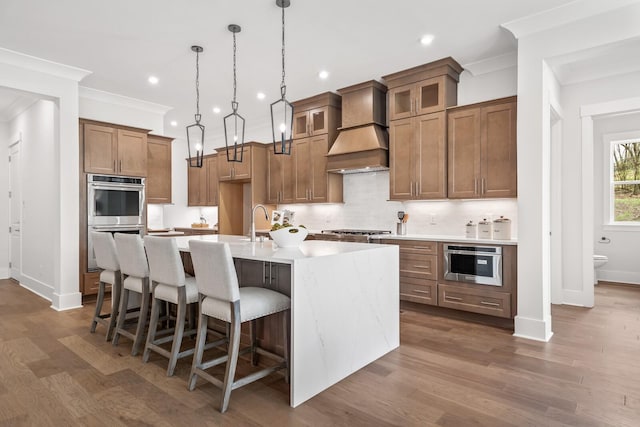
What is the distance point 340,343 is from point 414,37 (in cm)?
304

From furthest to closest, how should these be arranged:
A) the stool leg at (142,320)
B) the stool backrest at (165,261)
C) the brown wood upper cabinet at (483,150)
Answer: the brown wood upper cabinet at (483,150) → the stool leg at (142,320) → the stool backrest at (165,261)

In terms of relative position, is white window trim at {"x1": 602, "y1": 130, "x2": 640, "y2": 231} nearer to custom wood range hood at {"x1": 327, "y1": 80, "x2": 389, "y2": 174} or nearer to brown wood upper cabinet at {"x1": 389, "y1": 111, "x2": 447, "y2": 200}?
brown wood upper cabinet at {"x1": 389, "y1": 111, "x2": 447, "y2": 200}

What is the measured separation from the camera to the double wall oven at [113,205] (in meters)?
5.06

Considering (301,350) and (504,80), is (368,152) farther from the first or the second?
(301,350)

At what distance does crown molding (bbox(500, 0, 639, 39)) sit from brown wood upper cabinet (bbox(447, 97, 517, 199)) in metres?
0.70

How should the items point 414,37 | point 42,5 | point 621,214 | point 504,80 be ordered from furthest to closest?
point 621,214 < point 504,80 < point 414,37 < point 42,5

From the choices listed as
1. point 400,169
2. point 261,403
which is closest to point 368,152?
point 400,169

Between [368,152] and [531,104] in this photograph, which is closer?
[531,104]

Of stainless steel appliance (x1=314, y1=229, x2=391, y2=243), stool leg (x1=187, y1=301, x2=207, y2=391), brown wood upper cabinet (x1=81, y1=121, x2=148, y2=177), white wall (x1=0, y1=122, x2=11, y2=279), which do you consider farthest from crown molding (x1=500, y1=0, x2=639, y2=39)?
white wall (x1=0, y1=122, x2=11, y2=279)

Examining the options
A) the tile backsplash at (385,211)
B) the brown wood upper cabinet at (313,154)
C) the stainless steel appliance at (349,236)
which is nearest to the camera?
the tile backsplash at (385,211)

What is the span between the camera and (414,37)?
12.5 ft

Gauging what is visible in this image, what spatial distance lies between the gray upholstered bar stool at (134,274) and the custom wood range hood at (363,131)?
298cm

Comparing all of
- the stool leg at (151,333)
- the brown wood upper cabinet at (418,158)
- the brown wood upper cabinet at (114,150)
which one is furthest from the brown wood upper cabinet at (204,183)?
the stool leg at (151,333)

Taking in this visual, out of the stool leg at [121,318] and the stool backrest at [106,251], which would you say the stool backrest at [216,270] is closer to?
the stool leg at [121,318]
